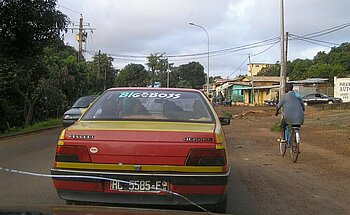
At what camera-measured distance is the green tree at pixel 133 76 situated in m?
98.4

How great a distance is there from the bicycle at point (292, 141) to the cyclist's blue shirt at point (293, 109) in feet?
0.47

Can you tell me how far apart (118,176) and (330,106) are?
3637cm

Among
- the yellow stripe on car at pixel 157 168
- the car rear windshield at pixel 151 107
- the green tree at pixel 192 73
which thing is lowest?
the yellow stripe on car at pixel 157 168

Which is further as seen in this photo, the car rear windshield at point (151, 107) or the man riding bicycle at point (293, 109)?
the man riding bicycle at point (293, 109)

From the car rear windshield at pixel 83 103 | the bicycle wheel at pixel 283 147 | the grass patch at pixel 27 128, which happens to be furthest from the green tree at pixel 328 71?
the bicycle wheel at pixel 283 147

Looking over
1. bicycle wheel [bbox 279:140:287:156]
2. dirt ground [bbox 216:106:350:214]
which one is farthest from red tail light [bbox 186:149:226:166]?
bicycle wheel [bbox 279:140:287:156]

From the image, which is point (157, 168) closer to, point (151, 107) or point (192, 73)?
point (151, 107)

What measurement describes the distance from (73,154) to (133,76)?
320 ft

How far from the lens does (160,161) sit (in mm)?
4523

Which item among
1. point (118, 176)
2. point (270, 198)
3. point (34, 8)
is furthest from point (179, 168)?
point (34, 8)

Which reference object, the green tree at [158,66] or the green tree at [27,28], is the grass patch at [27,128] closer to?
the green tree at [27,28]

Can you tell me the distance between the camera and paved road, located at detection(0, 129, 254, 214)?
6.14 metres

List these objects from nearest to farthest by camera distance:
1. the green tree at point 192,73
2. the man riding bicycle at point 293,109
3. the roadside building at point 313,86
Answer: the man riding bicycle at point 293,109, the roadside building at point 313,86, the green tree at point 192,73

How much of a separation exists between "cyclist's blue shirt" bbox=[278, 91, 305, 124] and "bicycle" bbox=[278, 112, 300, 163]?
0.14 metres
